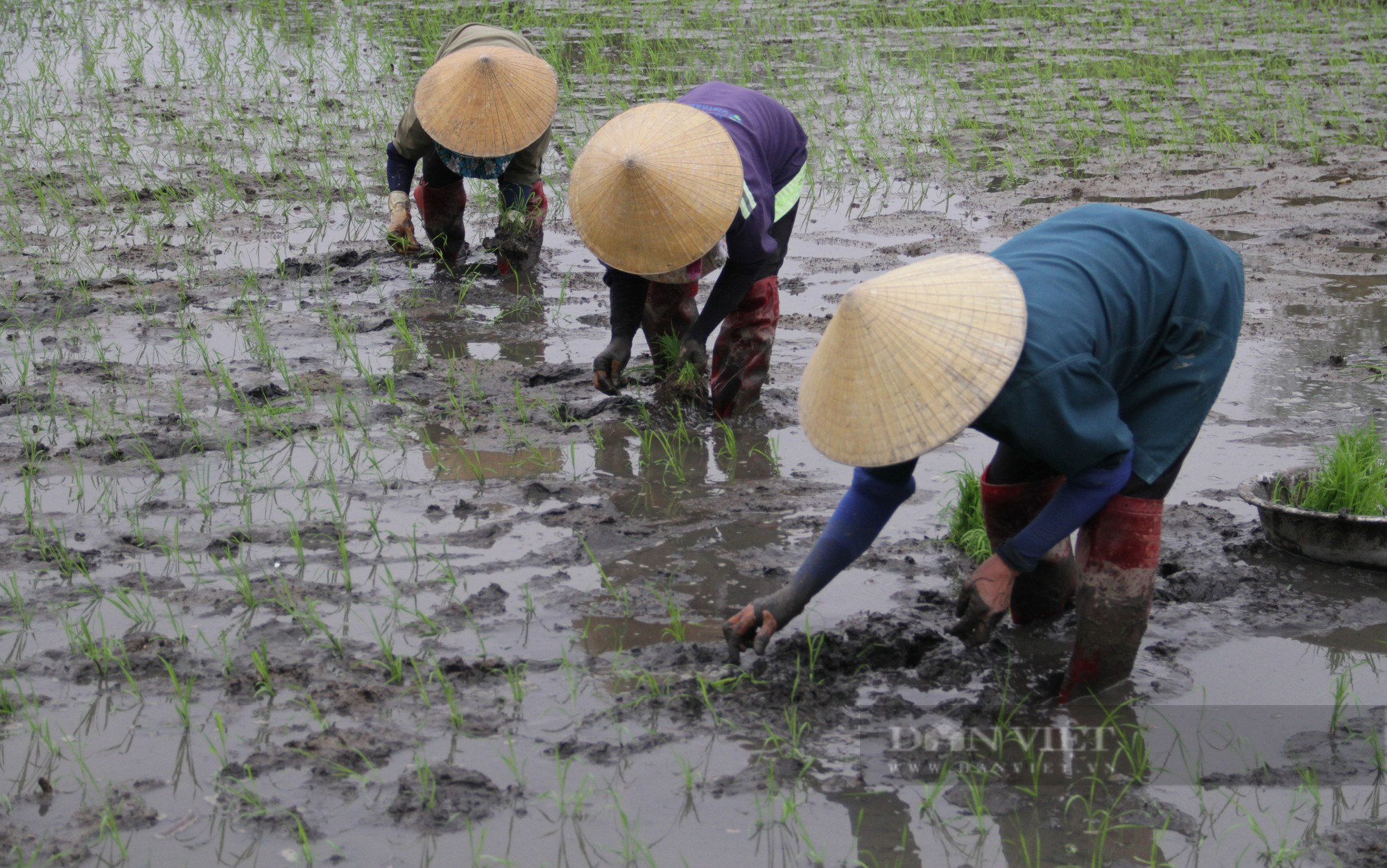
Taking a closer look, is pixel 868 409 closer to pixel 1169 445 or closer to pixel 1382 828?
pixel 1169 445

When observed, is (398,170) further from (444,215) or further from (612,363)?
(612,363)

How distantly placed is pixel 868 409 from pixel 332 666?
1.44m

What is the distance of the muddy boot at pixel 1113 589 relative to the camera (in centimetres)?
249

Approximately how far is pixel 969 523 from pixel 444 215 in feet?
9.82

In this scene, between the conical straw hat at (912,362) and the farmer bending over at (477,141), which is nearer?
A: the conical straw hat at (912,362)

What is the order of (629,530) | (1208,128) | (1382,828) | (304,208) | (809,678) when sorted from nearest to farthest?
(1382,828) < (809,678) < (629,530) < (304,208) < (1208,128)

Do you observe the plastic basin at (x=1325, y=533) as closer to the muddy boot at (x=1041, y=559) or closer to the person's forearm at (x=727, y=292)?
A: the muddy boot at (x=1041, y=559)

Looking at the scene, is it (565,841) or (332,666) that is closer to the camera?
(565,841)

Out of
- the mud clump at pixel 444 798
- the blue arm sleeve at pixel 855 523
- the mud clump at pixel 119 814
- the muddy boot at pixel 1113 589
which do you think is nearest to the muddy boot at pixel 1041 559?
the muddy boot at pixel 1113 589

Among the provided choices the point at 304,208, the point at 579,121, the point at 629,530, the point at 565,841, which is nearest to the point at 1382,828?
the point at 565,841

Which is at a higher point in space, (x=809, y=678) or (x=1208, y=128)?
(x=1208, y=128)

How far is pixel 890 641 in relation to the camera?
2885 mm

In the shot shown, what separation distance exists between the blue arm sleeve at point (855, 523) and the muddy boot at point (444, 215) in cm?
345

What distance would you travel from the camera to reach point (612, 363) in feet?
12.7
